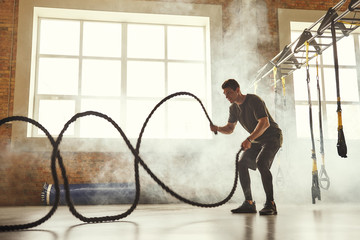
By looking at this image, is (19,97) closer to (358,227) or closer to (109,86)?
(109,86)

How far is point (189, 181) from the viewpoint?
19.2 feet

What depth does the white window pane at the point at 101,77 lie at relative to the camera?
620 cm

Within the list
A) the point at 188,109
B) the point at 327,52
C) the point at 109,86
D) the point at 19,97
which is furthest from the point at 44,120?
the point at 327,52

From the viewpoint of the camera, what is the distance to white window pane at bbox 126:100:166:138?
615 centimetres

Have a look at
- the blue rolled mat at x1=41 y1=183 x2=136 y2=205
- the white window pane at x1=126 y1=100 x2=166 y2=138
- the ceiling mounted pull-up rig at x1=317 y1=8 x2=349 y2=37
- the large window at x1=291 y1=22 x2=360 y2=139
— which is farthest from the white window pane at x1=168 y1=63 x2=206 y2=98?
the ceiling mounted pull-up rig at x1=317 y1=8 x2=349 y2=37

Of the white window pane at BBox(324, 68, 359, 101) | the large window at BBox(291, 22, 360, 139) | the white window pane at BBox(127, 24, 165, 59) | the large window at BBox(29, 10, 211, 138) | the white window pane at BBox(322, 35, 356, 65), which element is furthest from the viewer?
the white window pane at BBox(322, 35, 356, 65)

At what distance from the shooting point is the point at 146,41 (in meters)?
6.48

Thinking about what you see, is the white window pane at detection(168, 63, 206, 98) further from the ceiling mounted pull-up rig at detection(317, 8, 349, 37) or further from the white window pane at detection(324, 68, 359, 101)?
the ceiling mounted pull-up rig at detection(317, 8, 349, 37)

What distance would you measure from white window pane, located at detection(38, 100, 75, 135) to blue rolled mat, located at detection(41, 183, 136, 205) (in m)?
1.05

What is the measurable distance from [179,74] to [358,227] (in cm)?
444

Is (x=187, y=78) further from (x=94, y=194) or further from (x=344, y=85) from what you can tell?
(x=344, y=85)

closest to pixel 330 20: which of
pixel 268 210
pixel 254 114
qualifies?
pixel 254 114

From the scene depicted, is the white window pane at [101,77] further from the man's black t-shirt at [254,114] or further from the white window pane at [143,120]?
the man's black t-shirt at [254,114]

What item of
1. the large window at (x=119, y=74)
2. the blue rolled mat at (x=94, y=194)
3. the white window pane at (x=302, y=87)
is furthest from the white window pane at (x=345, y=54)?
the blue rolled mat at (x=94, y=194)
